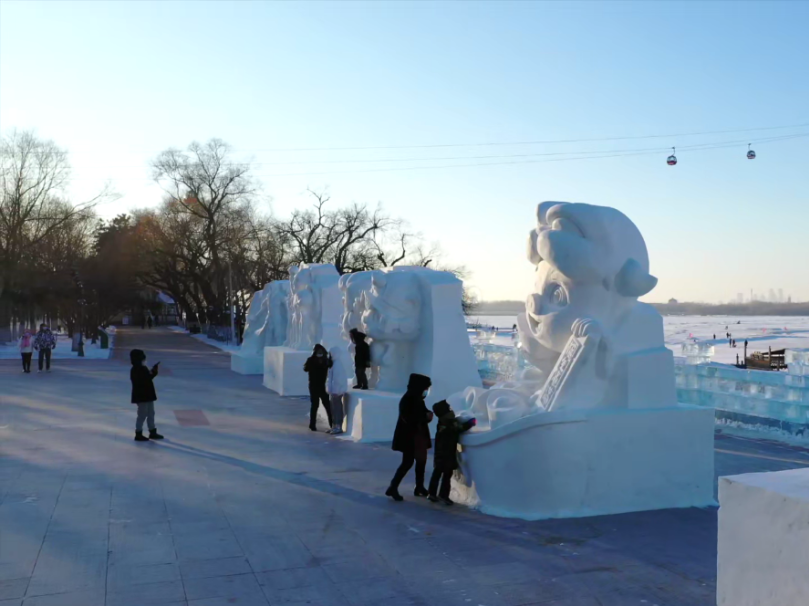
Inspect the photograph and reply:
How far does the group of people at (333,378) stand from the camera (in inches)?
477

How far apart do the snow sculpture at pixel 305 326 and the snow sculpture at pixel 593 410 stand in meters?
9.23

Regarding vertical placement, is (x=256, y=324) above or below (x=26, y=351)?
above

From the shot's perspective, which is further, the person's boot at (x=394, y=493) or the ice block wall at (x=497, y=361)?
the ice block wall at (x=497, y=361)

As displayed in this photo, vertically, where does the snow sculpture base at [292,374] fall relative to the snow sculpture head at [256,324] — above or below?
below

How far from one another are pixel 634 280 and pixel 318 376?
6.24 metres

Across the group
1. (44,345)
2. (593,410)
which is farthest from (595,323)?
(44,345)

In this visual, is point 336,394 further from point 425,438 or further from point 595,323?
point 595,323

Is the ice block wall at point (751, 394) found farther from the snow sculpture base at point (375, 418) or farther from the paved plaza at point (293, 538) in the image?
the snow sculpture base at point (375, 418)

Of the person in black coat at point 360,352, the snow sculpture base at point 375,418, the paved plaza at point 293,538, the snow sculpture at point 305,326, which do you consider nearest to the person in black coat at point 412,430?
the paved plaza at point 293,538

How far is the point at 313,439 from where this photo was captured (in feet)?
38.1

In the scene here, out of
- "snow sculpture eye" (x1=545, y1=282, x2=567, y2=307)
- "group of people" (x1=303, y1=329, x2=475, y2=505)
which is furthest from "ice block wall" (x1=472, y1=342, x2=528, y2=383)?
"group of people" (x1=303, y1=329, x2=475, y2=505)

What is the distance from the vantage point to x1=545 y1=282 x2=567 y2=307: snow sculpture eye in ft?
25.1

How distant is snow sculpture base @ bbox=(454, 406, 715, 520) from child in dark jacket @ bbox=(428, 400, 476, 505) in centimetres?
13

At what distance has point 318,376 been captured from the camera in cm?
1238
